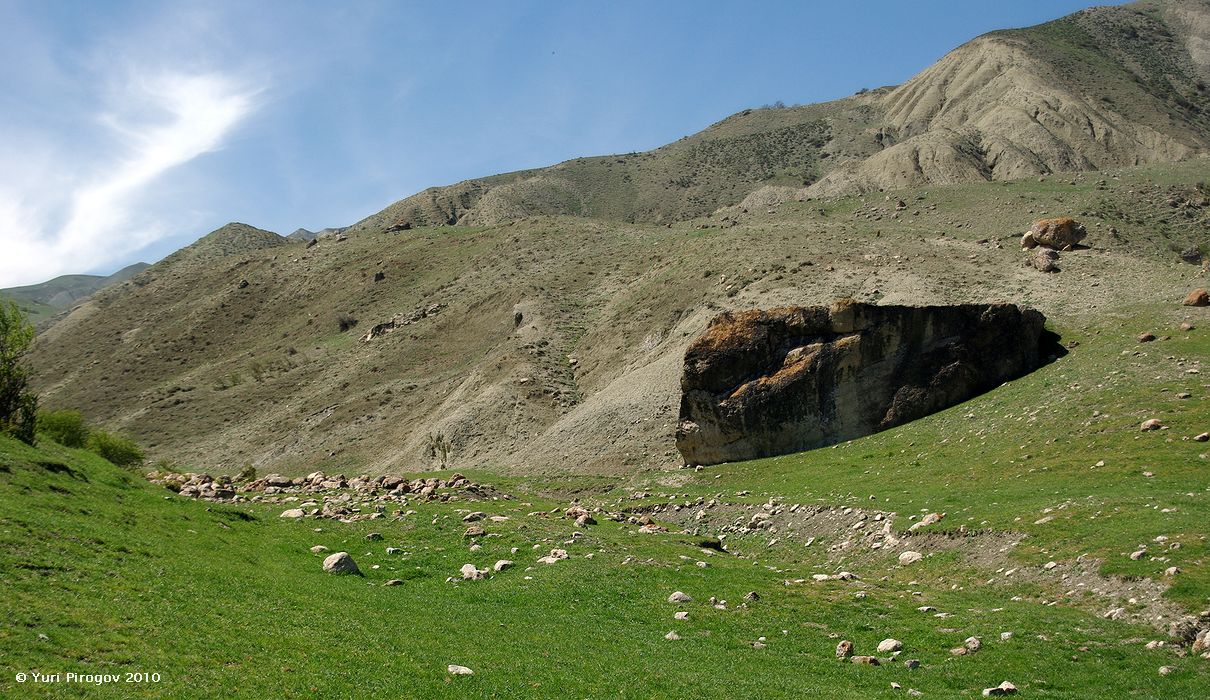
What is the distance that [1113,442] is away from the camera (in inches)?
1046

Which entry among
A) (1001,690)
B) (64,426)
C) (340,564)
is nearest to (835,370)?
(340,564)

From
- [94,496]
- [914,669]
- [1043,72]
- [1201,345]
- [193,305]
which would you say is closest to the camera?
[914,669]

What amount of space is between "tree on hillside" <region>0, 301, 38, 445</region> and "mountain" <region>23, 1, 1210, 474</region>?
26598mm

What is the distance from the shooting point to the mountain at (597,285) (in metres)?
51.8

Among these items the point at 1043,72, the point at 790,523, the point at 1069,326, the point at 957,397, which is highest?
the point at 1043,72

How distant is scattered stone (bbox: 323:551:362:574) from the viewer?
19969 millimetres

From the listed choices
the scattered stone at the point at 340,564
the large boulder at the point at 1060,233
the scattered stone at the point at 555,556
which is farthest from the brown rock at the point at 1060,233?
the scattered stone at the point at 340,564

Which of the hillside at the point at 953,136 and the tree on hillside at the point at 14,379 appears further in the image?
the hillside at the point at 953,136

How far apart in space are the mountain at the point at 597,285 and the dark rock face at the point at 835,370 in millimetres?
4382

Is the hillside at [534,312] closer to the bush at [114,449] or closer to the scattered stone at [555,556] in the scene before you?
the bush at [114,449]

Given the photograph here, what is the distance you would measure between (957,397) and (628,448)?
58.3 feet

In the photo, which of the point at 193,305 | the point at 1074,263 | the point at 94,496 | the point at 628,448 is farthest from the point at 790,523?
the point at 193,305

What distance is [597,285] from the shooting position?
8025 cm

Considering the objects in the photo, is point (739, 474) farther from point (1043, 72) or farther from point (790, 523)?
point (1043, 72)
